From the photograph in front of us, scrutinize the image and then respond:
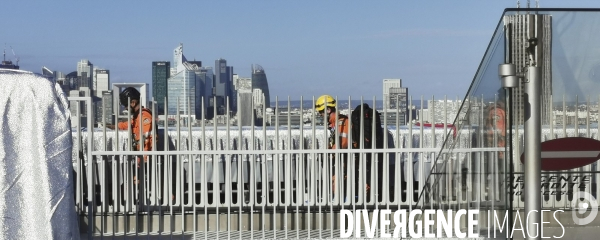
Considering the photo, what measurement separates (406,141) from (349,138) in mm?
1255

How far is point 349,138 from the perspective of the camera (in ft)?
37.8

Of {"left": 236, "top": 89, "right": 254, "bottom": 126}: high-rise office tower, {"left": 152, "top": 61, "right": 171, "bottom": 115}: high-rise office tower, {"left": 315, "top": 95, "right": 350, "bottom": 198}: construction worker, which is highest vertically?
{"left": 152, "top": 61, "right": 171, "bottom": 115}: high-rise office tower

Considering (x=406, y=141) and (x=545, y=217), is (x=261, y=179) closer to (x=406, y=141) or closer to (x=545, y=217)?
(x=406, y=141)

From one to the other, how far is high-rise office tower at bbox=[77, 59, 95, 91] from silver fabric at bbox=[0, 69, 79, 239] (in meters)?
15.6

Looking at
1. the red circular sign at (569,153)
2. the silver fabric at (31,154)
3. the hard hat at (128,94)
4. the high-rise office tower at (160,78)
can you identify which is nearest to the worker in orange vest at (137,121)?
the hard hat at (128,94)

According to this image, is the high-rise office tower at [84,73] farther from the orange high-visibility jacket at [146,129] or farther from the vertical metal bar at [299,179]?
the vertical metal bar at [299,179]

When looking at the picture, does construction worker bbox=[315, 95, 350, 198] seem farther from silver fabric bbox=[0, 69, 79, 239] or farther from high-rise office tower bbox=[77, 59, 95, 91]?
high-rise office tower bbox=[77, 59, 95, 91]

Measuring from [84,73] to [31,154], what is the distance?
21265mm

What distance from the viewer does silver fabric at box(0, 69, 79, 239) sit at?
8.31 m

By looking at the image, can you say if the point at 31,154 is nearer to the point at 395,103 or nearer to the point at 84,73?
the point at 395,103

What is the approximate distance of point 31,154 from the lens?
27.3ft

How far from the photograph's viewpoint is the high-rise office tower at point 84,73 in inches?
996

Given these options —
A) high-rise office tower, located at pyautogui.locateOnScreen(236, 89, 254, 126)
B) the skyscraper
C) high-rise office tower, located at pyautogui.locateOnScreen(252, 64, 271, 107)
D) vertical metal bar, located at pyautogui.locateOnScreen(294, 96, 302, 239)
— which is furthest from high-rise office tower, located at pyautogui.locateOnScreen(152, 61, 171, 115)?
vertical metal bar, located at pyautogui.locateOnScreen(294, 96, 302, 239)

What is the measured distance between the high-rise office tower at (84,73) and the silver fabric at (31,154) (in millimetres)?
15605
